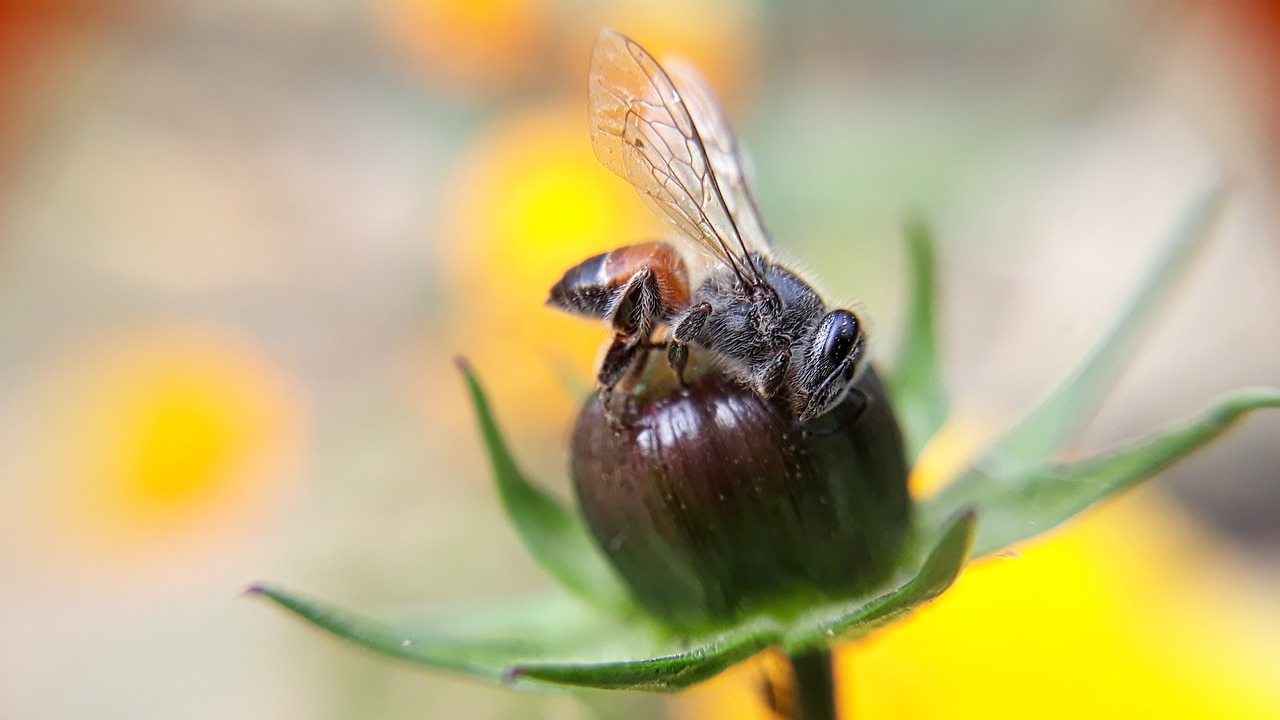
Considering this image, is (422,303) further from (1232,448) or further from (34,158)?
(1232,448)

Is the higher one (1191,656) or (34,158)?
(34,158)

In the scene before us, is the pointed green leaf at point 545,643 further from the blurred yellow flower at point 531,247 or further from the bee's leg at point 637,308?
the blurred yellow flower at point 531,247

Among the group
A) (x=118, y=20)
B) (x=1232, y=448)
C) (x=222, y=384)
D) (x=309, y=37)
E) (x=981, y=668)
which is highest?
(x=118, y=20)

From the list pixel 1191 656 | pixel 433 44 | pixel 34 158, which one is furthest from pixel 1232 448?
pixel 34 158

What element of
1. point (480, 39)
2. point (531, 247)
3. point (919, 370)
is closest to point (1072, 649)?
point (919, 370)

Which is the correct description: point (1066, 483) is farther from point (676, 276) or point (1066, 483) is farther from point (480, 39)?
point (480, 39)

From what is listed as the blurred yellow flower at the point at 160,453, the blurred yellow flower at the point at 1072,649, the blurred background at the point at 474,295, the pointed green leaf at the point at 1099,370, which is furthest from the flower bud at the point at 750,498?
the blurred yellow flower at the point at 160,453
